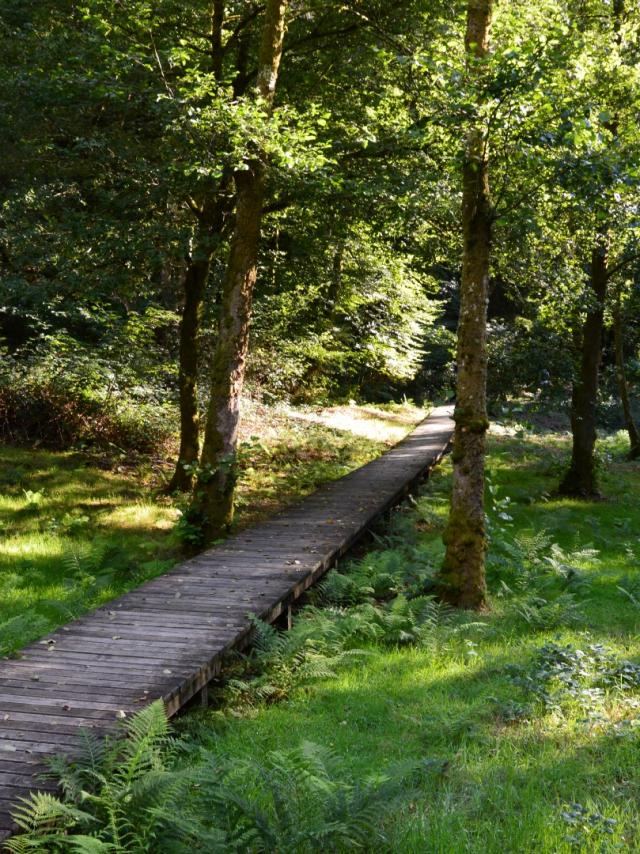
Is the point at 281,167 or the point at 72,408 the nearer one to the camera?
the point at 281,167

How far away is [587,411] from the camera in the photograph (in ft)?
50.1

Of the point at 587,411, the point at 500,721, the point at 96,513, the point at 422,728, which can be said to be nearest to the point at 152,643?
the point at 422,728

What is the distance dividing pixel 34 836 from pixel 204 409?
39.5 ft

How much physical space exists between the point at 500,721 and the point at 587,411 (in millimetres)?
11101

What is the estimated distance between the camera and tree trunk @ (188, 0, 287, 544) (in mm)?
10570

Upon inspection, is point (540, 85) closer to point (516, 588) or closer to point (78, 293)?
point (516, 588)

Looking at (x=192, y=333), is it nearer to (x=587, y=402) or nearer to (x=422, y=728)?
(x=587, y=402)

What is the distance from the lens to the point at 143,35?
12.1 m

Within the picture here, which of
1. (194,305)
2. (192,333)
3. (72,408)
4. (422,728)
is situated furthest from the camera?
(72,408)

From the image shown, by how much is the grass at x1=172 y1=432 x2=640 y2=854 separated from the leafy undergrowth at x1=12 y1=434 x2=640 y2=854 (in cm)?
2

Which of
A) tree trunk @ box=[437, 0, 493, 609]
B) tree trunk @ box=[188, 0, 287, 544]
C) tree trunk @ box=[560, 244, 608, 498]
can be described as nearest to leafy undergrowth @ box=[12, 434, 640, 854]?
tree trunk @ box=[437, 0, 493, 609]

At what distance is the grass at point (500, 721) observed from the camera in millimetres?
3883

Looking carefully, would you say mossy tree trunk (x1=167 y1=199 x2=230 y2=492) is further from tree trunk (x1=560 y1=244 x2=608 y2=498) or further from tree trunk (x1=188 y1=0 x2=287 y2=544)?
tree trunk (x1=560 y1=244 x2=608 y2=498)

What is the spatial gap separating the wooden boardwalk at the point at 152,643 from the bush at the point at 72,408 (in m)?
5.23
